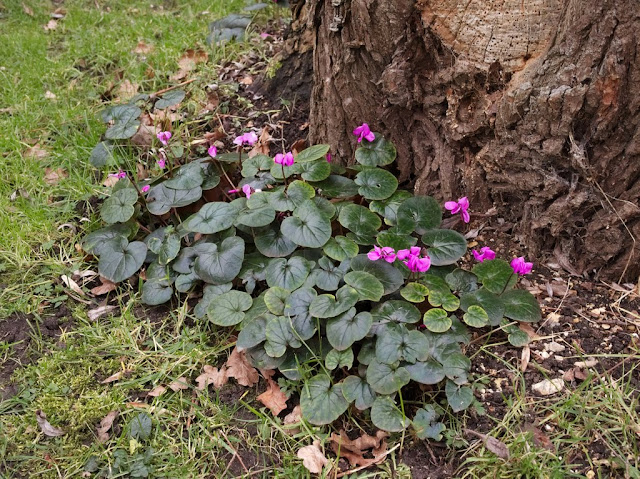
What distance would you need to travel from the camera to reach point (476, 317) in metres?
2.23

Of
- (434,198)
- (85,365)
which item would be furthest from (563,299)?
(85,365)

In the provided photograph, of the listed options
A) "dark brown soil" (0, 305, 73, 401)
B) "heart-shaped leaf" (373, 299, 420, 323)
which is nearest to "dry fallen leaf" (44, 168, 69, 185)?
"dark brown soil" (0, 305, 73, 401)

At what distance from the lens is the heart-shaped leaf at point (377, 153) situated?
2.73 meters

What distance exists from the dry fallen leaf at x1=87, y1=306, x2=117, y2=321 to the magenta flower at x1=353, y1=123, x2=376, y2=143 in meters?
1.39

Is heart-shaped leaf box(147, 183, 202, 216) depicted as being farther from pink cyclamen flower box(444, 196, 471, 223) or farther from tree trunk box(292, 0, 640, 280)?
pink cyclamen flower box(444, 196, 471, 223)

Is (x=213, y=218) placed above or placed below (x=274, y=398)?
above

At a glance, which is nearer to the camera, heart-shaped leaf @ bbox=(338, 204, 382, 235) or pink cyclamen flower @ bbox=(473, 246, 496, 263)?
pink cyclamen flower @ bbox=(473, 246, 496, 263)

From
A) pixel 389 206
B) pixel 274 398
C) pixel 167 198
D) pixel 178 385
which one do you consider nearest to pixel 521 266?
pixel 389 206

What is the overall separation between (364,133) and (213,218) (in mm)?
805

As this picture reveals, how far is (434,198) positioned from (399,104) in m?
0.45

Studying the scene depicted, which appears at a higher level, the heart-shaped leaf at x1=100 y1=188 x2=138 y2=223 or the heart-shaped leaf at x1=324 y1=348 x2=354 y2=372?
the heart-shaped leaf at x1=100 y1=188 x2=138 y2=223

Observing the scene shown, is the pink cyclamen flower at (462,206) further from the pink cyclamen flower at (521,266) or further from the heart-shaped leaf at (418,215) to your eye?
the pink cyclamen flower at (521,266)

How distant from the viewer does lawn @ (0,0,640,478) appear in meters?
2.02

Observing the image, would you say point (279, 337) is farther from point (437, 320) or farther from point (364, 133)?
point (364, 133)
